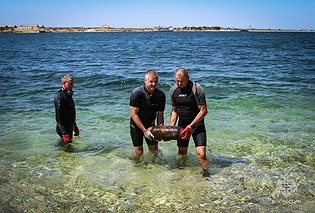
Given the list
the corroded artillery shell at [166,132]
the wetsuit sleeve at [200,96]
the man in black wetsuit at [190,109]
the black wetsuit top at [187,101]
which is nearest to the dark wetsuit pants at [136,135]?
the corroded artillery shell at [166,132]

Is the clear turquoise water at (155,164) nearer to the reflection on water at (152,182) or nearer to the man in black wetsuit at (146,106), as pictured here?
the reflection on water at (152,182)

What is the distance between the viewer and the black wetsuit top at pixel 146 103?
6.16 metres

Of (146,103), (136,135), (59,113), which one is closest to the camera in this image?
(146,103)

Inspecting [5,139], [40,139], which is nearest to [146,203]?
[40,139]

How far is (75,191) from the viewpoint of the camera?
18.5ft

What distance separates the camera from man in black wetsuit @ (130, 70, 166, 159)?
6.05 meters

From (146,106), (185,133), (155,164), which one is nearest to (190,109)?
(185,133)

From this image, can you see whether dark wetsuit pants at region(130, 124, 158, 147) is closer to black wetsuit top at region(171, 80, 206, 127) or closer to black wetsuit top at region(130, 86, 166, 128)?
Result: black wetsuit top at region(130, 86, 166, 128)

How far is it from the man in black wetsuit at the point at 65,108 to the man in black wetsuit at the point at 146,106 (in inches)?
61.7

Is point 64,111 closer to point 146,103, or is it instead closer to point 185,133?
point 146,103

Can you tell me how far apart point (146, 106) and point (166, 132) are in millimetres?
690

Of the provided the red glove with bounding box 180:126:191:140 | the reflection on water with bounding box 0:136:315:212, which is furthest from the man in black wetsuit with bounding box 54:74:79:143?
the red glove with bounding box 180:126:191:140

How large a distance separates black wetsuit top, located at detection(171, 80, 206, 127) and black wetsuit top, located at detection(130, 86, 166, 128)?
30 cm

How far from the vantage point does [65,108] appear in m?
6.93
